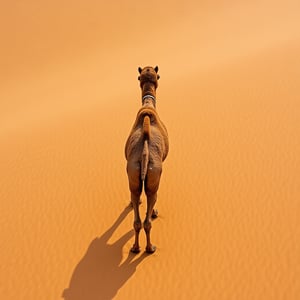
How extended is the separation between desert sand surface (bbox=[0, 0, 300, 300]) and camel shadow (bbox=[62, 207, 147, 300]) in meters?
0.02

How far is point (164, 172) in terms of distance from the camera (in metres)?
10.1

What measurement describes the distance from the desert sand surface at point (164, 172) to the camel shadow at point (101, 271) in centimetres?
2

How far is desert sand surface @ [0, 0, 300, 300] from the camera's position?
724 centimetres

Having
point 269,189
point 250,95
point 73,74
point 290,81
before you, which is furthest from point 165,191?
point 73,74

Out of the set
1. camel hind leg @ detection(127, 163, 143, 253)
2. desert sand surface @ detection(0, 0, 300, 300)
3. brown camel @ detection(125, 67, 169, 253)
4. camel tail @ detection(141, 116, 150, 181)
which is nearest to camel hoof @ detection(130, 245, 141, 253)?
brown camel @ detection(125, 67, 169, 253)

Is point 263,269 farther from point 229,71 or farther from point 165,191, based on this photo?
point 229,71

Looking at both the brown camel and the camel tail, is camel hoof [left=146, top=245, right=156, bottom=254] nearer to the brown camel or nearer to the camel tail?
the brown camel

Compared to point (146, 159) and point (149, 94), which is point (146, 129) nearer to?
point (146, 159)

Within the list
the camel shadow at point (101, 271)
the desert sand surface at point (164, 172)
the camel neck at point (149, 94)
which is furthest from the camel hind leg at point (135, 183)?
the camel neck at point (149, 94)

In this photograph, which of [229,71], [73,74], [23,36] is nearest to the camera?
[229,71]

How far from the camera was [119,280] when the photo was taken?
23.4 ft

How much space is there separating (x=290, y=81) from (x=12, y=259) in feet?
37.3

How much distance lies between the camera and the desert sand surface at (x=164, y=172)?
724 cm

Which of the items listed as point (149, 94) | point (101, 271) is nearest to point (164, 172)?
point (149, 94)
